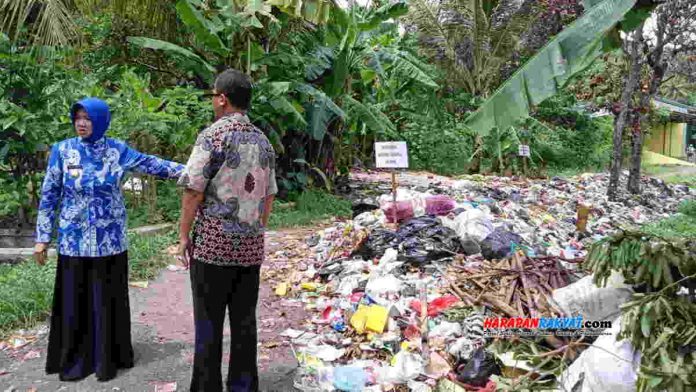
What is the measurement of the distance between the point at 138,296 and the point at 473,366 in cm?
306

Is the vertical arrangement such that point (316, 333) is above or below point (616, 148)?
below

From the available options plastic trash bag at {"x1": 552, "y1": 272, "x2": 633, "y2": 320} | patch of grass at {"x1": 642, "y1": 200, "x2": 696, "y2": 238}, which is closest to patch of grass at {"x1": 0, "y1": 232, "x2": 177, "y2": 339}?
plastic trash bag at {"x1": 552, "y1": 272, "x2": 633, "y2": 320}

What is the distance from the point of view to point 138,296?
4977mm

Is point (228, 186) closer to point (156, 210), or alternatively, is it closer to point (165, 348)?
point (165, 348)

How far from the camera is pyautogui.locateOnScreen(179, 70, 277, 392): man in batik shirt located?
2775mm

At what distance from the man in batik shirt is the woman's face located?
799 mm

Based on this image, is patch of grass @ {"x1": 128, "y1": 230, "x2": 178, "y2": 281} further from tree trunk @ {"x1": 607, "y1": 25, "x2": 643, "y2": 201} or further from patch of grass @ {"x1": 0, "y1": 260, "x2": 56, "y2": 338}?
tree trunk @ {"x1": 607, "y1": 25, "x2": 643, "y2": 201}

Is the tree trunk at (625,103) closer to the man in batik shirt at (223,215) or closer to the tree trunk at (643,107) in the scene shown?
the tree trunk at (643,107)

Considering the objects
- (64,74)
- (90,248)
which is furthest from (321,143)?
(90,248)

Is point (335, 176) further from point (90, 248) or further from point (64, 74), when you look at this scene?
point (90, 248)

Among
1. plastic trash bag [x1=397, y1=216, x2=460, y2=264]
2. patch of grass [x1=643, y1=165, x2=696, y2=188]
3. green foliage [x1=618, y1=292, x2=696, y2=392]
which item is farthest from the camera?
patch of grass [x1=643, y1=165, x2=696, y2=188]

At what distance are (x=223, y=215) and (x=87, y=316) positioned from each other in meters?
1.24

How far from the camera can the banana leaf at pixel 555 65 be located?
10.0 ft

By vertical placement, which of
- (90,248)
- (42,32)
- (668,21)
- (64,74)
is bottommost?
(90,248)
